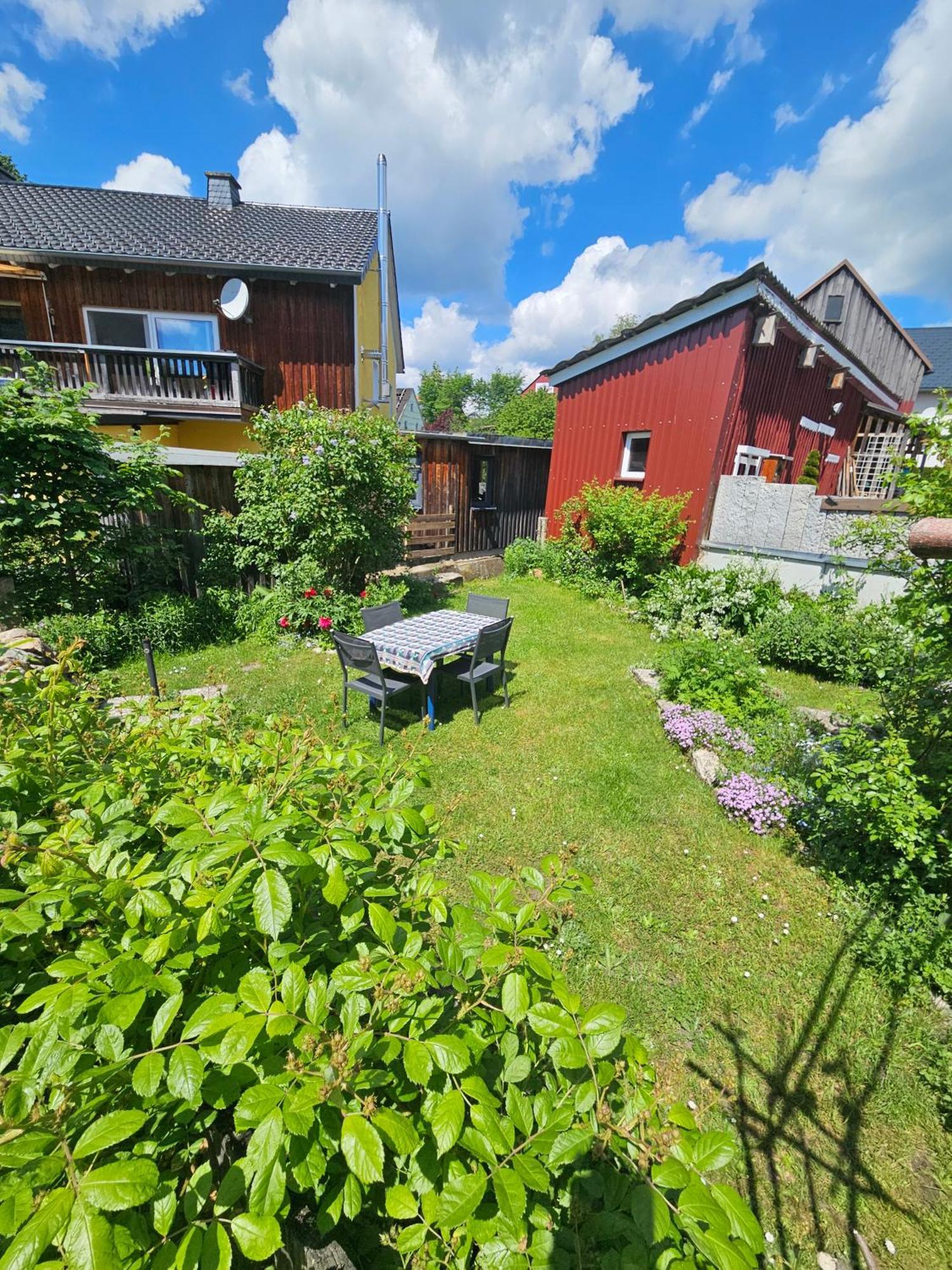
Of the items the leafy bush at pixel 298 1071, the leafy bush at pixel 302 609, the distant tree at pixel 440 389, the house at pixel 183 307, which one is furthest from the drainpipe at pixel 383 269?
the distant tree at pixel 440 389

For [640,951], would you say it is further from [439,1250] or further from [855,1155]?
[439,1250]

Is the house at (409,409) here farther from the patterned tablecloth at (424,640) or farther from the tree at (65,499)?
the patterned tablecloth at (424,640)

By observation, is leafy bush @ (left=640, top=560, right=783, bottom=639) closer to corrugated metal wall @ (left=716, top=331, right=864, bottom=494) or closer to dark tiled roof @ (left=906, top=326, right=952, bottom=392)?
corrugated metal wall @ (left=716, top=331, right=864, bottom=494)

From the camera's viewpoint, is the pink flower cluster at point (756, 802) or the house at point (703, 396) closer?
the pink flower cluster at point (756, 802)

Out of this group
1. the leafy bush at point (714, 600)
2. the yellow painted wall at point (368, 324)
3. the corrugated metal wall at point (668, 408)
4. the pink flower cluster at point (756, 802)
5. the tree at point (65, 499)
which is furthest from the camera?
the yellow painted wall at point (368, 324)

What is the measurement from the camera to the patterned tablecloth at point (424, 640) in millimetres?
4766

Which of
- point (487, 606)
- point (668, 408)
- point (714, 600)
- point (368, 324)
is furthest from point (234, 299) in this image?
point (714, 600)

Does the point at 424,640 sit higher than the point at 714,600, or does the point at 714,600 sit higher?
the point at 714,600

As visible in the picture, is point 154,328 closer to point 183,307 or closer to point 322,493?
point 183,307

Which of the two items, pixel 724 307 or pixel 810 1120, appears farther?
pixel 724 307

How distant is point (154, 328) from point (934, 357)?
121 feet

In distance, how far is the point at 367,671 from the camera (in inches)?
185

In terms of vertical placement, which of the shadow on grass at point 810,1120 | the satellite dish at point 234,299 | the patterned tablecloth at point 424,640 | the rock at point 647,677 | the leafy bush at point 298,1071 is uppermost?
the satellite dish at point 234,299

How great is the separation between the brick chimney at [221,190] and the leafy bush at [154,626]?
1194 cm
